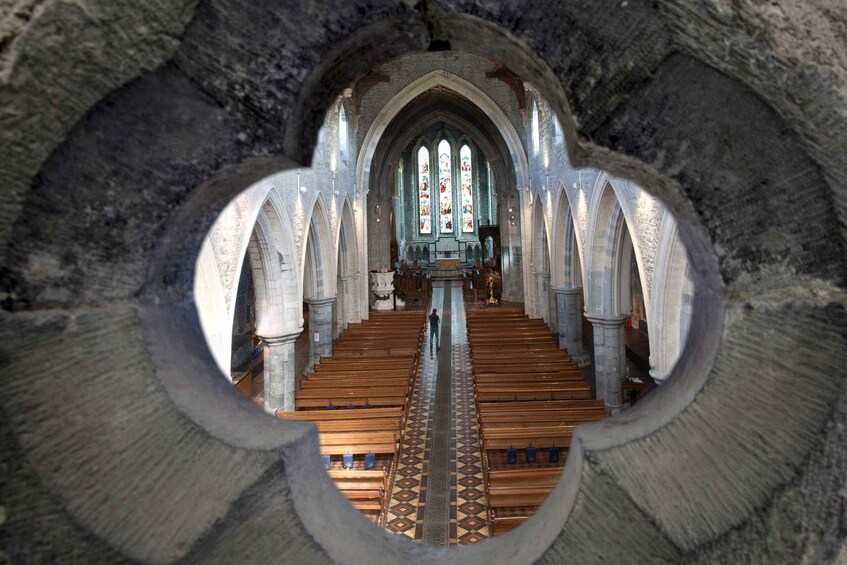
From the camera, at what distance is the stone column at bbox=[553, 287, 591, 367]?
13.0m

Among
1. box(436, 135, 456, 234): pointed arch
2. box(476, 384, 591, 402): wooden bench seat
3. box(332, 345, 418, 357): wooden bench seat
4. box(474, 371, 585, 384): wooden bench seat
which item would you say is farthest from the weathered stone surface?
box(436, 135, 456, 234): pointed arch

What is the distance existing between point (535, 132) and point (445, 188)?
55.8 ft

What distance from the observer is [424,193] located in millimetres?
31609

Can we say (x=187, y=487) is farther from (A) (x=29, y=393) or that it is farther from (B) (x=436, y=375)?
(B) (x=436, y=375)

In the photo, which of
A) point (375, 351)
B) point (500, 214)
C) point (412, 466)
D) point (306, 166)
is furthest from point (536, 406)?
point (500, 214)

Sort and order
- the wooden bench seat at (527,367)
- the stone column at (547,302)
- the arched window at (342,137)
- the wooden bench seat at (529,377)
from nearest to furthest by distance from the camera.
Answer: the wooden bench seat at (529,377)
the wooden bench seat at (527,367)
the arched window at (342,137)
the stone column at (547,302)

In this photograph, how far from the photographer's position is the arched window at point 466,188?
1230 inches

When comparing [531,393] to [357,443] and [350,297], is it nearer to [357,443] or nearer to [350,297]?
[357,443]

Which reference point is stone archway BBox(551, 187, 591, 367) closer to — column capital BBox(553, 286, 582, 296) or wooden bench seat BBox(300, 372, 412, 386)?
column capital BBox(553, 286, 582, 296)

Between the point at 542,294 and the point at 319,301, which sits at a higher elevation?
the point at 319,301

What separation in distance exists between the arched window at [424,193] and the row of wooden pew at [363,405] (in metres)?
17.8

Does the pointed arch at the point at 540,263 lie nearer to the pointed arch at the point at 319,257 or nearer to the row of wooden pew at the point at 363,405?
the row of wooden pew at the point at 363,405

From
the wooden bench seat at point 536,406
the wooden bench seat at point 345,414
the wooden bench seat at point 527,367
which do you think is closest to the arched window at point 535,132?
the wooden bench seat at point 527,367

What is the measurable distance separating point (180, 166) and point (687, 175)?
117 cm
